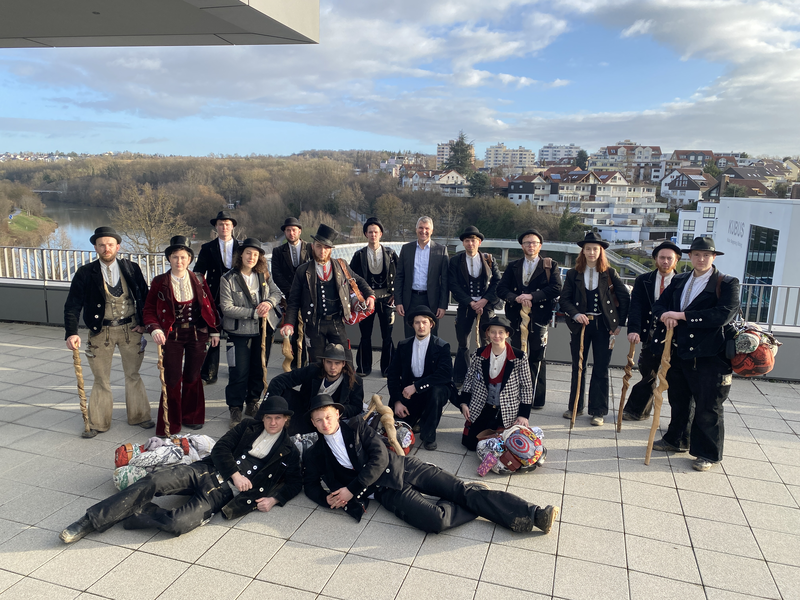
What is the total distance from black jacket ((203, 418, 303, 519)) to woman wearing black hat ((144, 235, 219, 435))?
120 cm

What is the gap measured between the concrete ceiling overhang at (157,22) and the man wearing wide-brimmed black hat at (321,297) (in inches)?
74.3

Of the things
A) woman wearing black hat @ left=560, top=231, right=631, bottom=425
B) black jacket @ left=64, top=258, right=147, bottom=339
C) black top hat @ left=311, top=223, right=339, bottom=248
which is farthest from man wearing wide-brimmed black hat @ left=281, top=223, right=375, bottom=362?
woman wearing black hat @ left=560, top=231, right=631, bottom=425

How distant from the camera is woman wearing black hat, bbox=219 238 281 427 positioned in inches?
198

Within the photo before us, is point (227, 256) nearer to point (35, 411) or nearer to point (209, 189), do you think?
point (35, 411)

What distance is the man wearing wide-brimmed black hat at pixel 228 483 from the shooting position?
3.43 metres

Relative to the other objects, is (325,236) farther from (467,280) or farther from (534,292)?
(534,292)

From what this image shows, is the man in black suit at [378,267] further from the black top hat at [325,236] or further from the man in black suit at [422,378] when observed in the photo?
the man in black suit at [422,378]

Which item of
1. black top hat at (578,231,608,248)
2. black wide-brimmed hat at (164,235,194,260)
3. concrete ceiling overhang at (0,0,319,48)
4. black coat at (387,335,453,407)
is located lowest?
black coat at (387,335,453,407)

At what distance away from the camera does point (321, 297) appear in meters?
5.42

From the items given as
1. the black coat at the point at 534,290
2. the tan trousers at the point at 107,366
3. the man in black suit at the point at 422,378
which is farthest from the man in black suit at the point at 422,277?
the tan trousers at the point at 107,366

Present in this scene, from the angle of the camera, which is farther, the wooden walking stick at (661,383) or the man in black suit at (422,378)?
the man in black suit at (422,378)

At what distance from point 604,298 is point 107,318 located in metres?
4.44

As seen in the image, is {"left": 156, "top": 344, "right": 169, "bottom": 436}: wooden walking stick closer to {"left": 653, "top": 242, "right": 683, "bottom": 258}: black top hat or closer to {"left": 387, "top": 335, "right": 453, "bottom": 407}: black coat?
{"left": 387, "top": 335, "right": 453, "bottom": 407}: black coat

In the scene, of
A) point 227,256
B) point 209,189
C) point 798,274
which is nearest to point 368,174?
point 209,189
